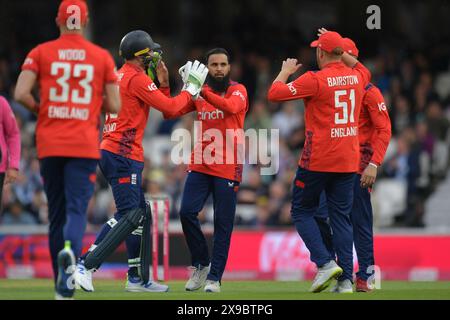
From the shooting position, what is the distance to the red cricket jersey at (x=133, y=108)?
11453mm

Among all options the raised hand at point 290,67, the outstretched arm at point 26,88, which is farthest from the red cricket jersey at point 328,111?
the outstretched arm at point 26,88

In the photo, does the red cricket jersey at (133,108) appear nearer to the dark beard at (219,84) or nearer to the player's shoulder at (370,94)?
the dark beard at (219,84)

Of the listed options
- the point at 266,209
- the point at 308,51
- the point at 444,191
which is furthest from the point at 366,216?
the point at 308,51

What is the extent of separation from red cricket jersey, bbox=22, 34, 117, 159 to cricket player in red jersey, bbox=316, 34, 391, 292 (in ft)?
10.5

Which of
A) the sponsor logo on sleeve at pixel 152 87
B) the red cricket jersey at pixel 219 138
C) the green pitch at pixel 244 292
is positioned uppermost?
the sponsor logo on sleeve at pixel 152 87

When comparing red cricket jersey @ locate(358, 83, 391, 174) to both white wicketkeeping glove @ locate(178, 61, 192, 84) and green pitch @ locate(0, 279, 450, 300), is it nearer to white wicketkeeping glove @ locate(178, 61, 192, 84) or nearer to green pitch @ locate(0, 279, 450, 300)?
green pitch @ locate(0, 279, 450, 300)

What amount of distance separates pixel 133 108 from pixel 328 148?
75.3 inches

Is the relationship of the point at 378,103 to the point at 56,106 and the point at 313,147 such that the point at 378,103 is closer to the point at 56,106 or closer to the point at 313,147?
the point at 313,147

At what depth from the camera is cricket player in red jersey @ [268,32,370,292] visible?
11430mm

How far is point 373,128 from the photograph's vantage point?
12.3m

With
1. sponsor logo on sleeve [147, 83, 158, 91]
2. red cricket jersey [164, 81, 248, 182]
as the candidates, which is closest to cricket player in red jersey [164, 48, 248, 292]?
red cricket jersey [164, 81, 248, 182]

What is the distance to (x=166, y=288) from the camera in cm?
1178

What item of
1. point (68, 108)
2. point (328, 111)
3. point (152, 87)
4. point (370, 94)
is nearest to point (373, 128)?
point (370, 94)

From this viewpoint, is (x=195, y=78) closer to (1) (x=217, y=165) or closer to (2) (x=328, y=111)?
(1) (x=217, y=165)
